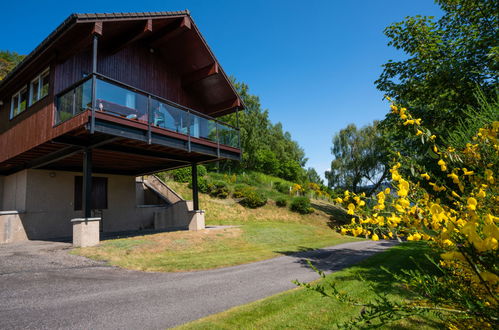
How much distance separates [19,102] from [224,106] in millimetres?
9853

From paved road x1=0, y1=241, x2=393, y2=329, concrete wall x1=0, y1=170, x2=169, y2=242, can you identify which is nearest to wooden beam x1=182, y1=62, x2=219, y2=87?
concrete wall x1=0, y1=170, x2=169, y2=242

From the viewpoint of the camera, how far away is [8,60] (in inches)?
2077

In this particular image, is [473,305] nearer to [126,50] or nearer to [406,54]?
[406,54]

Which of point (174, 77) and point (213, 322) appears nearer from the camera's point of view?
point (213, 322)

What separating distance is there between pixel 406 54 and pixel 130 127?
33.5ft

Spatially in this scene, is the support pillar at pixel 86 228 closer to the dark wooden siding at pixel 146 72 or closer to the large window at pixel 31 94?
the large window at pixel 31 94

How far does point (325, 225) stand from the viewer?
24.3 metres

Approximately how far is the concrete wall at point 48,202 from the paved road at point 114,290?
469 centimetres

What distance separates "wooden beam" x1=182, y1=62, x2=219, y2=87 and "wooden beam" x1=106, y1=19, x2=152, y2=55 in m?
3.63

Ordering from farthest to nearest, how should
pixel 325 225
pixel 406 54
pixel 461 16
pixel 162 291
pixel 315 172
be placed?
1. pixel 315 172
2. pixel 325 225
3. pixel 406 54
4. pixel 461 16
5. pixel 162 291

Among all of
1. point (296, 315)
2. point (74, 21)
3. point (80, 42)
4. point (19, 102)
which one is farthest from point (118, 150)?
point (296, 315)

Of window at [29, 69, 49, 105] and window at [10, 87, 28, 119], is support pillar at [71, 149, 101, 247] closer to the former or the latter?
window at [29, 69, 49, 105]

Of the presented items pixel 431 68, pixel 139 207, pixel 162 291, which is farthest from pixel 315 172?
pixel 162 291

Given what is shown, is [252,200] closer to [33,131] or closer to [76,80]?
[76,80]
